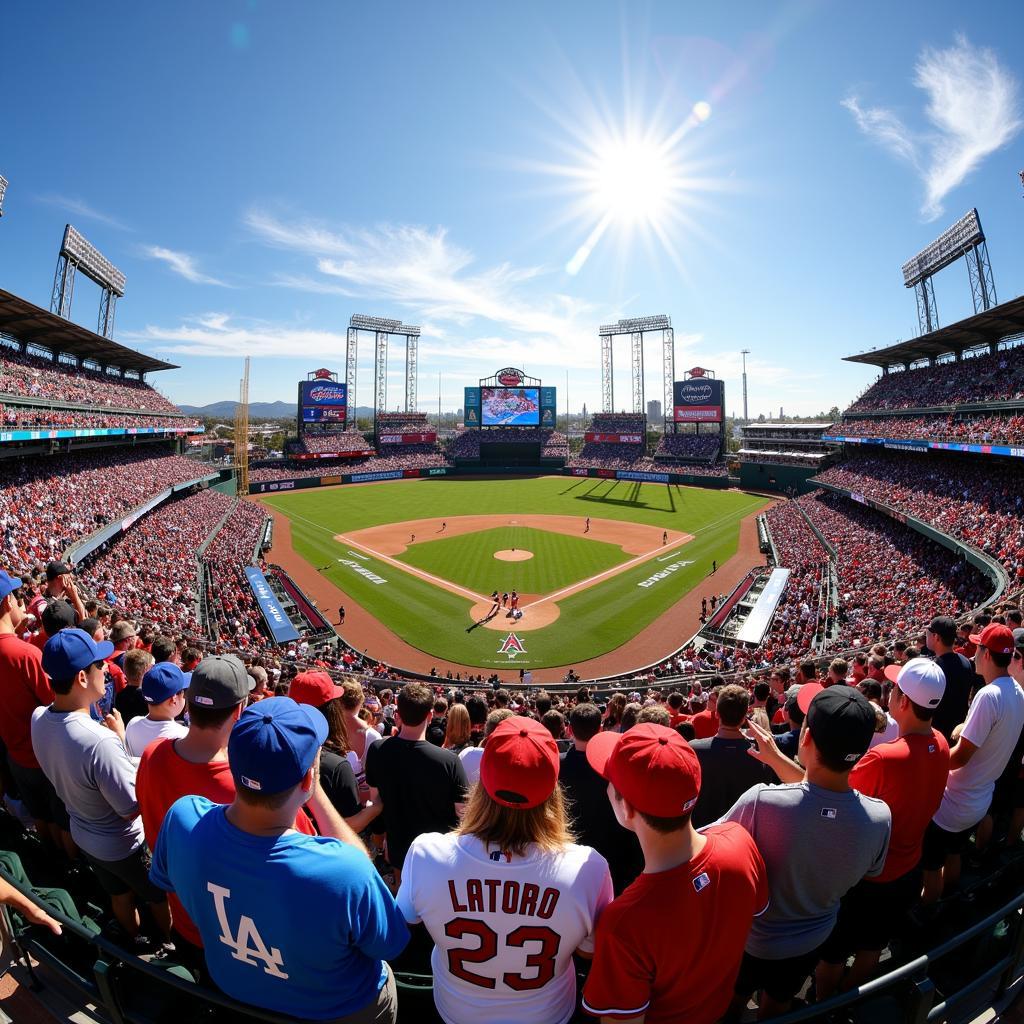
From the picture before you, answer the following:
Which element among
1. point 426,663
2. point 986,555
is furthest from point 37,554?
point 986,555

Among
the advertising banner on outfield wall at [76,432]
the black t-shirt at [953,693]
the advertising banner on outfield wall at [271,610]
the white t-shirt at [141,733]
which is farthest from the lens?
the advertising banner on outfield wall at [76,432]

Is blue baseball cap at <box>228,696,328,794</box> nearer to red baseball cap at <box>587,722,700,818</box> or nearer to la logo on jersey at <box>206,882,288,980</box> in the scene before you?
la logo on jersey at <box>206,882,288,980</box>

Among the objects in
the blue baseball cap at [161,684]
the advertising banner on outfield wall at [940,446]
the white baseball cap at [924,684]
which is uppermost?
the advertising banner on outfield wall at [940,446]

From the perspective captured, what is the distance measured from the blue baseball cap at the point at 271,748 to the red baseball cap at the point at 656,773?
1.34 m

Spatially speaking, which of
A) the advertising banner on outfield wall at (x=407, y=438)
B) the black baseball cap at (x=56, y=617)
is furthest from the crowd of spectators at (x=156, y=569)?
the advertising banner on outfield wall at (x=407, y=438)

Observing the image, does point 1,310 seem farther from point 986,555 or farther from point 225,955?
point 986,555

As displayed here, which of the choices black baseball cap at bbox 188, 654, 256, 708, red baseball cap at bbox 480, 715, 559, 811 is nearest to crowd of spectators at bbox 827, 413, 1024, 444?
red baseball cap at bbox 480, 715, 559, 811

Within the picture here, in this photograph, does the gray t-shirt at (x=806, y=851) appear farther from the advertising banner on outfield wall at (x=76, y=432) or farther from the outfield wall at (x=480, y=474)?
the outfield wall at (x=480, y=474)

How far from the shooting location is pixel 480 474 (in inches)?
3150

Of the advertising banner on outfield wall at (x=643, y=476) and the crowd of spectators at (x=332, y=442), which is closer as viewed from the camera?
the advertising banner on outfield wall at (x=643, y=476)

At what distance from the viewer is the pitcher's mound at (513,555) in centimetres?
3681

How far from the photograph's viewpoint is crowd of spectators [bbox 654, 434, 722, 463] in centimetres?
7488

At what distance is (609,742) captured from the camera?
323cm

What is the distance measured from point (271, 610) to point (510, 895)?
990 inches
